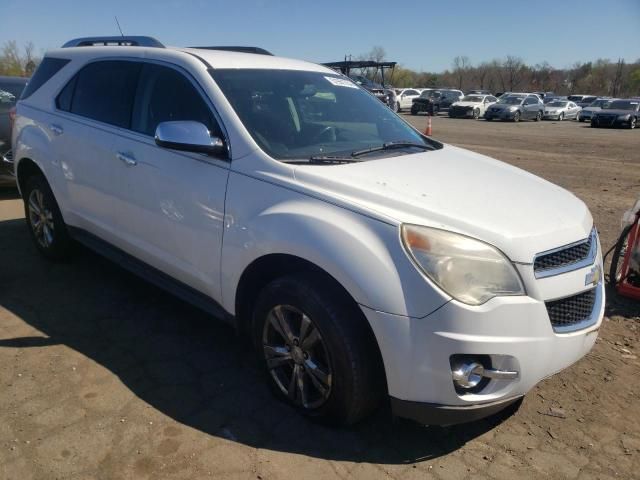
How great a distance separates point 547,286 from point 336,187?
A: 1039 millimetres

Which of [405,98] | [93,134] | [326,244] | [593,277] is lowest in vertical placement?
[405,98]

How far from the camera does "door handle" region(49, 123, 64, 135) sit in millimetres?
4199

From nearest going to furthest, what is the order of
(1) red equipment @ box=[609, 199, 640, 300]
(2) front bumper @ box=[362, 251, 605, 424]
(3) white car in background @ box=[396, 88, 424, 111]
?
(2) front bumper @ box=[362, 251, 605, 424] < (1) red equipment @ box=[609, 199, 640, 300] < (3) white car in background @ box=[396, 88, 424, 111]

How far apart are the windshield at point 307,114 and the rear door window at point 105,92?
87cm

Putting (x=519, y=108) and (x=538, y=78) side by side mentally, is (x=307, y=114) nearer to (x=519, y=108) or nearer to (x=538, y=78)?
(x=519, y=108)

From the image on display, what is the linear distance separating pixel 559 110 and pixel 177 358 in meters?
35.3

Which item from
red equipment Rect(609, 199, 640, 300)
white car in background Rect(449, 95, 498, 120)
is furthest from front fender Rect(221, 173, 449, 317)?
white car in background Rect(449, 95, 498, 120)

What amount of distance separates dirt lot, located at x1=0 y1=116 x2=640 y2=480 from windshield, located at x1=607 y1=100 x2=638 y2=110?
28.1m

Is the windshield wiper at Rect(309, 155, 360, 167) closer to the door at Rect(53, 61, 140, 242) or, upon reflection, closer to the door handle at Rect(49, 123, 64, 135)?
the door at Rect(53, 61, 140, 242)

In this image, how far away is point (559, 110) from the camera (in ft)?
110

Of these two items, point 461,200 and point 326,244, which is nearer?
point 326,244

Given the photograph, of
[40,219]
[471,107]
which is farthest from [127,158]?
[471,107]

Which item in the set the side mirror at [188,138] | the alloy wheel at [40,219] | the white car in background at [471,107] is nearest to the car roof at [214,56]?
the side mirror at [188,138]

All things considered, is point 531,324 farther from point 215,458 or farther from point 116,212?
point 116,212
